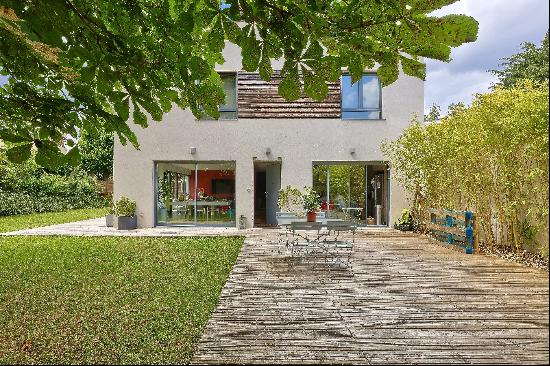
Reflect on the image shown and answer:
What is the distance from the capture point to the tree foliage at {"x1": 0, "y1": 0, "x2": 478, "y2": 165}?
1.81 metres

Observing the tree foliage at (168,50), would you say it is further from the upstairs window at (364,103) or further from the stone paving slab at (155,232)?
the upstairs window at (364,103)

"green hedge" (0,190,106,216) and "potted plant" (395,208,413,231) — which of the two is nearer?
"potted plant" (395,208,413,231)

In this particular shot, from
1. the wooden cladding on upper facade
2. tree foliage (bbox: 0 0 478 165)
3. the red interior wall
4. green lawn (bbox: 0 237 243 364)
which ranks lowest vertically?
green lawn (bbox: 0 237 243 364)

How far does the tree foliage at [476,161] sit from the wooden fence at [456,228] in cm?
22

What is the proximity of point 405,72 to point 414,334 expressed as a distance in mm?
2693

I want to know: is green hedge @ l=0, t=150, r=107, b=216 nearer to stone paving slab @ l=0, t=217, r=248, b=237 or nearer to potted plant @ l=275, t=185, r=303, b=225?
stone paving slab @ l=0, t=217, r=248, b=237

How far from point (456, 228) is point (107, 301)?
773 cm

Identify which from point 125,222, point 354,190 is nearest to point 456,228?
point 354,190

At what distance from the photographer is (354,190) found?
14305mm

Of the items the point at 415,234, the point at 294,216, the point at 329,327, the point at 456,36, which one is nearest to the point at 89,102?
the point at 456,36

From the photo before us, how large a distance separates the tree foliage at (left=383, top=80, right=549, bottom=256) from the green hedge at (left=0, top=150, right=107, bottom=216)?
13984 millimetres

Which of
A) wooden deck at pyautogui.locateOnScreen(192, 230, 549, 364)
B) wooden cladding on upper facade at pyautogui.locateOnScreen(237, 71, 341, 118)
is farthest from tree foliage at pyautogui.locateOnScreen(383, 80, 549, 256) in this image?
wooden cladding on upper facade at pyautogui.locateOnScreen(237, 71, 341, 118)

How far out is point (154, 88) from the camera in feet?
8.19

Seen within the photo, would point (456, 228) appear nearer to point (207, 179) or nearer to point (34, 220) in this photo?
point (207, 179)
